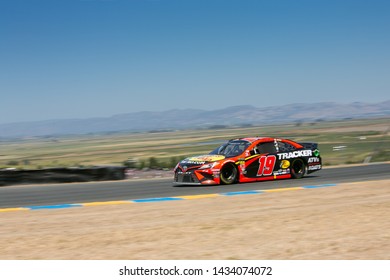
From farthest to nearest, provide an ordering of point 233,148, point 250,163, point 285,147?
point 285,147
point 233,148
point 250,163

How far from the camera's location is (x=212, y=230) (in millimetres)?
8789

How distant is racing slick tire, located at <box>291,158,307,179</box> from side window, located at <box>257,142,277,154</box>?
0.85m

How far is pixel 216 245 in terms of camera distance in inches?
302

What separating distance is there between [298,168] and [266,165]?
1327 mm

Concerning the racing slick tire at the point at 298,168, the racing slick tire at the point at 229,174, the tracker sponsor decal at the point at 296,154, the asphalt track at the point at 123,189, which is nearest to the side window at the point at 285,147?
the tracker sponsor decal at the point at 296,154

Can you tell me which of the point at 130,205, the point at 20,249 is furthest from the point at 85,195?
the point at 20,249

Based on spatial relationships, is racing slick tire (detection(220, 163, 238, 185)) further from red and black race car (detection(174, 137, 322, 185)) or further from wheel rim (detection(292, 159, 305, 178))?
wheel rim (detection(292, 159, 305, 178))

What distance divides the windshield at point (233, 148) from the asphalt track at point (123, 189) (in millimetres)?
937

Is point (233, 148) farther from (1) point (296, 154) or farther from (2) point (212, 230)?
(2) point (212, 230)

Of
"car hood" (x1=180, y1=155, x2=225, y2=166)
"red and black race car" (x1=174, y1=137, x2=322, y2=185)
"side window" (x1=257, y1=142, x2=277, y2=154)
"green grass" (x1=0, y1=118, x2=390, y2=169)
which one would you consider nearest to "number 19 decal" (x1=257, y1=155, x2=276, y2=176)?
"red and black race car" (x1=174, y1=137, x2=322, y2=185)

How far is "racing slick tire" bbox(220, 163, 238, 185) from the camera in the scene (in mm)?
15894

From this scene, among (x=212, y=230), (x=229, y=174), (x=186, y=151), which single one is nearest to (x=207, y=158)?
(x=229, y=174)
